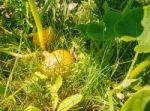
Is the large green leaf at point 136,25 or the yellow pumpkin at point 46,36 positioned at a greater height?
the large green leaf at point 136,25

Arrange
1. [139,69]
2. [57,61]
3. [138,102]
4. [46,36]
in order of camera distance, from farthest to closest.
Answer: [46,36]
[57,61]
[139,69]
[138,102]

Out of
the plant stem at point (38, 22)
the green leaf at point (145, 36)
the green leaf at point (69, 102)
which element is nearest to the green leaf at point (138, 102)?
the green leaf at point (145, 36)

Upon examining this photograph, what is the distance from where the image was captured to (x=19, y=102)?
216 centimetres

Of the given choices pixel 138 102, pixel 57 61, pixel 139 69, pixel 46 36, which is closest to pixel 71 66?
pixel 57 61

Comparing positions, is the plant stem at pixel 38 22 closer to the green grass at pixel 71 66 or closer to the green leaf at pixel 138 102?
the green grass at pixel 71 66

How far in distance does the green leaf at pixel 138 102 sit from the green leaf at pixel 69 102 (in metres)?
0.37

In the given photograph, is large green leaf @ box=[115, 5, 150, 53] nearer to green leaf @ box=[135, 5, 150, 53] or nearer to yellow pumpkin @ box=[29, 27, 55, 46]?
green leaf @ box=[135, 5, 150, 53]

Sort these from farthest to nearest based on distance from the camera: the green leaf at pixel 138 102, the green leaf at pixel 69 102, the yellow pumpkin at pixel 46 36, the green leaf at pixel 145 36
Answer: the yellow pumpkin at pixel 46 36
the green leaf at pixel 69 102
the green leaf at pixel 145 36
the green leaf at pixel 138 102

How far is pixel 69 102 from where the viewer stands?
209 centimetres

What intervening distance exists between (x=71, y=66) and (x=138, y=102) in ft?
1.93

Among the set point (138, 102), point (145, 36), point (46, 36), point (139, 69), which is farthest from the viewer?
point (46, 36)

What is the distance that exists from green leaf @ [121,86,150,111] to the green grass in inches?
15.4

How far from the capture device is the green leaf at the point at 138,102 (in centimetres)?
173

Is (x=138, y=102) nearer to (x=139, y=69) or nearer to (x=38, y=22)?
(x=139, y=69)
